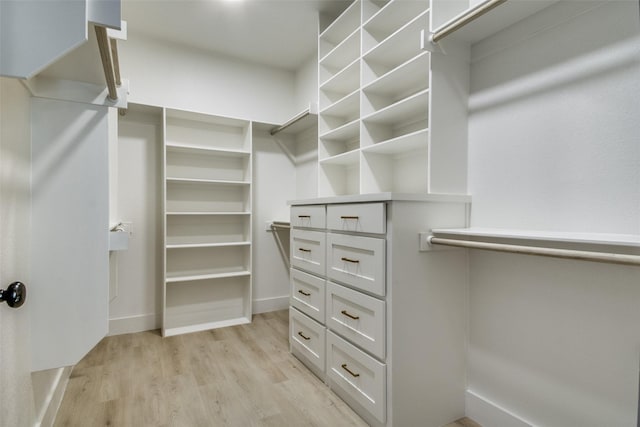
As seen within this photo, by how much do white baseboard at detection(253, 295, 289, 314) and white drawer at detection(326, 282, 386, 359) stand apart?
1.60 m

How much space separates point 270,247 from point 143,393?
1.75m

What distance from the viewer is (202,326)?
2898 millimetres

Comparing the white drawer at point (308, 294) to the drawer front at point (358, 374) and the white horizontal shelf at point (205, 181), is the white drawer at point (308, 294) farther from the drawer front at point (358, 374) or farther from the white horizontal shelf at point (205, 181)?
the white horizontal shelf at point (205, 181)

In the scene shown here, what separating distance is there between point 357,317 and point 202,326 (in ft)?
6.05

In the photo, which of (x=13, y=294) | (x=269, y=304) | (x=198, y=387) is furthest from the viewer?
(x=269, y=304)

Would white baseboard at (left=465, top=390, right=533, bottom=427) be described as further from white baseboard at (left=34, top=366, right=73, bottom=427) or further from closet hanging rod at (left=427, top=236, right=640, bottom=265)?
white baseboard at (left=34, top=366, right=73, bottom=427)

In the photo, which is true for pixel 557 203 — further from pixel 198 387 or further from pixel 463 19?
pixel 198 387

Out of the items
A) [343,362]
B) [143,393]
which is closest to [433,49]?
[343,362]

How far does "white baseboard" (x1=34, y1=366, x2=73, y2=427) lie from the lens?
1.38 meters

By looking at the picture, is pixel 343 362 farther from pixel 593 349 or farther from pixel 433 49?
pixel 433 49

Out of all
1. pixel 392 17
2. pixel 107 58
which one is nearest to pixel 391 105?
pixel 392 17

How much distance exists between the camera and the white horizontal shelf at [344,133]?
2.22 meters

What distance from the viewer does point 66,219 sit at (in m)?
1.18

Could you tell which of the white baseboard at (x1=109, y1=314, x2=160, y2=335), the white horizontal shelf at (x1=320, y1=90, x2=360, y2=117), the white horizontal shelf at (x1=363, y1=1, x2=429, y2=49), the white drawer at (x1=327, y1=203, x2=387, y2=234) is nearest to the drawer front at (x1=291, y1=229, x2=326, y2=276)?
the white drawer at (x1=327, y1=203, x2=387, y2=234)
